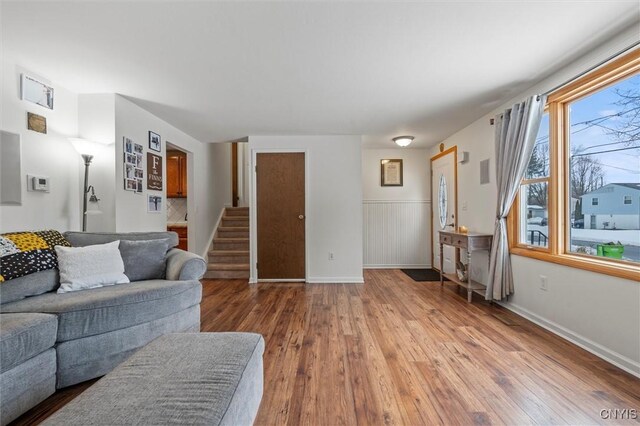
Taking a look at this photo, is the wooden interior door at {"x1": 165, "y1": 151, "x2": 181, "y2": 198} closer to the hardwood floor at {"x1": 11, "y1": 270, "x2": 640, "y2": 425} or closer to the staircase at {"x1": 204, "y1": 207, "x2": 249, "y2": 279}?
the staircase at {"x1": 204, "y1": 207, "x2": 249, "y2": 279}

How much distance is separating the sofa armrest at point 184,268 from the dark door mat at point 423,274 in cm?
325

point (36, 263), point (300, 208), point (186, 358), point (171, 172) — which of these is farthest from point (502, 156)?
point (171, 172)

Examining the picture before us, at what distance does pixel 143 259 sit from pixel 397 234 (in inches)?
160

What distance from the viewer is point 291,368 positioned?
6.17ft

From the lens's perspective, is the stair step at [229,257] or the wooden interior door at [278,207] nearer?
the wooden interior door at [278,207]

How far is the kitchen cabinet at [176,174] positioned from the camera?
520cm

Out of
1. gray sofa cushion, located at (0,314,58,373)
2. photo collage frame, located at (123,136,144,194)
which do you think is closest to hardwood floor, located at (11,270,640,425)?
gray sofa cushion, located at (0,314,58,373)

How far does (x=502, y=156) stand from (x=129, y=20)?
3.41 metres

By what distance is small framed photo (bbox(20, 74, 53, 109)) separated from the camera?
2326 millimetres

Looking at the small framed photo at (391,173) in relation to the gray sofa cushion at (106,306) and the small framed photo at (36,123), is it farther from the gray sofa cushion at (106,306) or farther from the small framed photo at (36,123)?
the small framed photo at (36,123)

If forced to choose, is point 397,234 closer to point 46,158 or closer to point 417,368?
point 417,368

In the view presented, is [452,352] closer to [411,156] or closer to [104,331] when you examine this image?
[104,331]

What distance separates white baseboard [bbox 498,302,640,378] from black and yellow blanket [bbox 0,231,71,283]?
3.97 m

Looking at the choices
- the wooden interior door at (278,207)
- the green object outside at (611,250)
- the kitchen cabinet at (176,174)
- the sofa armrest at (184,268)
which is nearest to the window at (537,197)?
the green object outside at (611,250)
